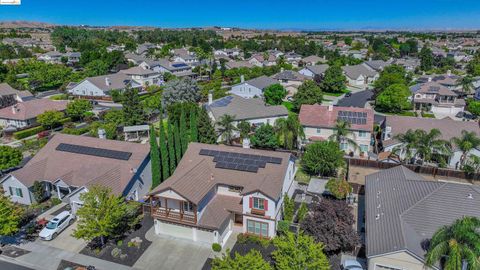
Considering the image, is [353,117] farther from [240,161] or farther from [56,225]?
[56,225]

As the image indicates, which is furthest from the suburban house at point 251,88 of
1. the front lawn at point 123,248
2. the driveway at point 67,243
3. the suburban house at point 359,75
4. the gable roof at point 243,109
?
the driveway at point 67,243

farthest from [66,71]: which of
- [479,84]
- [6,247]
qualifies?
[479,84]

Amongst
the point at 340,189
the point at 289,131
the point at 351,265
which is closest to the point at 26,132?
the point at 289,131

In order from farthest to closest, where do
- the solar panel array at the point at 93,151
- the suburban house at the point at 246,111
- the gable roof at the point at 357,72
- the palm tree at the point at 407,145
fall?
the gable roof at the point at 357,72
the suburban house at the point at 246,111
the palm tree at the point at 407,145
the solar panel array at the point at 93,151

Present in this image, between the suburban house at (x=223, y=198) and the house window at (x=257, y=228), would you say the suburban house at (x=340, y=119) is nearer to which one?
the suburban house at (x=223, y=198)

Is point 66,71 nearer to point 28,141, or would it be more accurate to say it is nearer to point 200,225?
point 28,141

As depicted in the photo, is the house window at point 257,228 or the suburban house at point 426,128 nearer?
the house window at point 257,228
